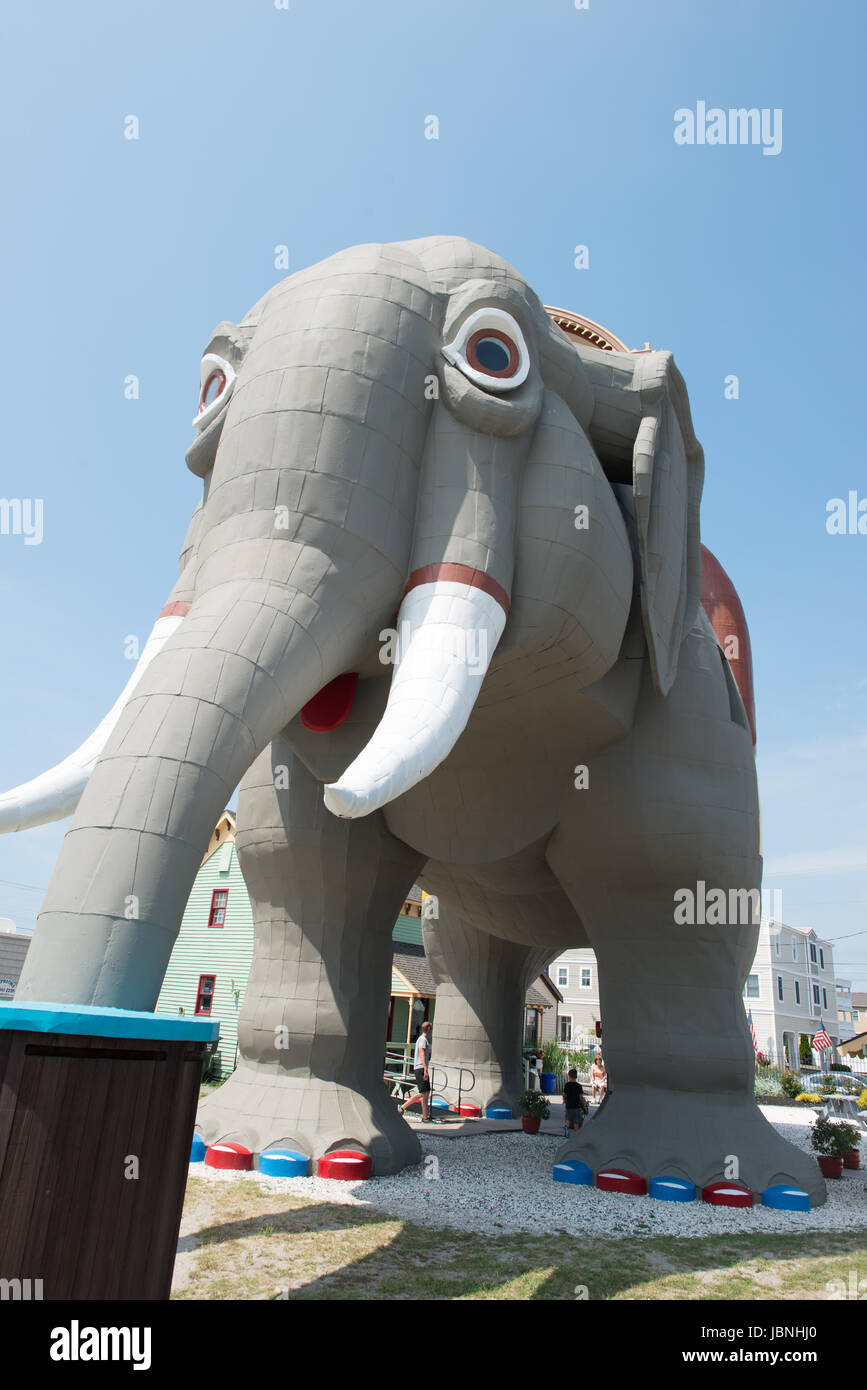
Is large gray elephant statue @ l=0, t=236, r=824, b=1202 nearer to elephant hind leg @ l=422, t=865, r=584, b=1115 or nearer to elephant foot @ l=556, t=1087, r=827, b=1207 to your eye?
elephant foot @ l=556, t=1087, r=827, b=1207

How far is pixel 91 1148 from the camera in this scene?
2.46 m

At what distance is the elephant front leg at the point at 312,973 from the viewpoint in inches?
230

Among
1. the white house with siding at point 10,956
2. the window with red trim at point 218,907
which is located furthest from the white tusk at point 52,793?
the white house with siding at point 10,956

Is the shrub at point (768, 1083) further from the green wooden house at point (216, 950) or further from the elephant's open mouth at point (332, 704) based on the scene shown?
the elephant's open mouth at point (332, 704)

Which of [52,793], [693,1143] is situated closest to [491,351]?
[52,793]

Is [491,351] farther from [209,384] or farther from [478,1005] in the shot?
[478,1005]

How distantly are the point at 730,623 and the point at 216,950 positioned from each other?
12.3m

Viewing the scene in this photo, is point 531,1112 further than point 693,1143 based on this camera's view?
Yes

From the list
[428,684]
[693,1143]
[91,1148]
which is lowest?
[693,1143]

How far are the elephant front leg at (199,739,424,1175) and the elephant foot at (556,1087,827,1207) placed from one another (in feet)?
4.06

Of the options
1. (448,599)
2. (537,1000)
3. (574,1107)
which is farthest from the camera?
(537,1000)

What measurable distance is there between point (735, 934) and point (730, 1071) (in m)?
0.85

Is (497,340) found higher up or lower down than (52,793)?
higher up

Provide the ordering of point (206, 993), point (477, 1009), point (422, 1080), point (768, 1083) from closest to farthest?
point (477, 1009)
point (422, 1080)
point (206, 993)
point (768, 1083)
